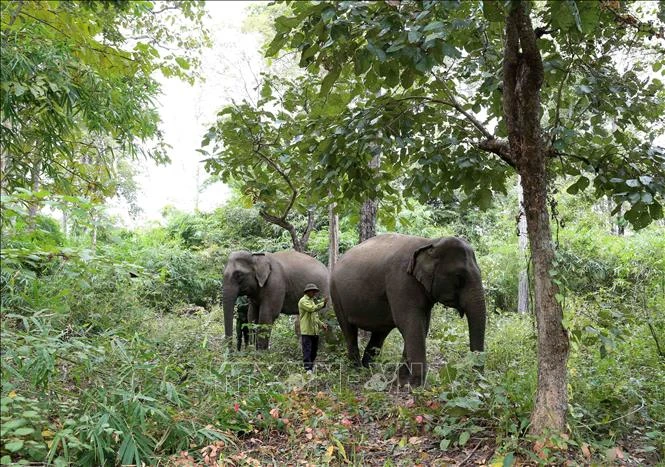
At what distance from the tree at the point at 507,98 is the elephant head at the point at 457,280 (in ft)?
2.47

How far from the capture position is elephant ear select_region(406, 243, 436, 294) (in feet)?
20.5

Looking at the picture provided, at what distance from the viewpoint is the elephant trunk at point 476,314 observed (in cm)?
601

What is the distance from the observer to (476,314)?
6.02 meters

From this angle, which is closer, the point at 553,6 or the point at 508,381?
the point at 553,6

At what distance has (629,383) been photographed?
4879 mm

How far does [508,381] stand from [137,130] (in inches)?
188

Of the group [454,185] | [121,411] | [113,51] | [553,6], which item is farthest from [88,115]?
[553,6]

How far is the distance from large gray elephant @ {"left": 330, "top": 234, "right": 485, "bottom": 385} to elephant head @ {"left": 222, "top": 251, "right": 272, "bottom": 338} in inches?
67.2

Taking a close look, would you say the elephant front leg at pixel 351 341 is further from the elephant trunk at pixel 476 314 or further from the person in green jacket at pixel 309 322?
the elephant trunk at pixel 476 314

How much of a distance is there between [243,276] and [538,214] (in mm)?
5756

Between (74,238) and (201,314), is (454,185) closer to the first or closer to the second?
Answer: (74,238)

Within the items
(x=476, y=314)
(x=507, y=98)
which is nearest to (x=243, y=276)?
(x=476, y=314)

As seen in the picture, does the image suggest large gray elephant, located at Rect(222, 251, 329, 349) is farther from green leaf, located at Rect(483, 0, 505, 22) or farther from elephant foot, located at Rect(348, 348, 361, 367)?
green leaf, located at Rect(483, 0, 505, 22)

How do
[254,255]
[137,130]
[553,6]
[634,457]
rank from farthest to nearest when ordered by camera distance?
1. [254,255]
2. [137,130]
3. [634,457]
4. [553,6]
